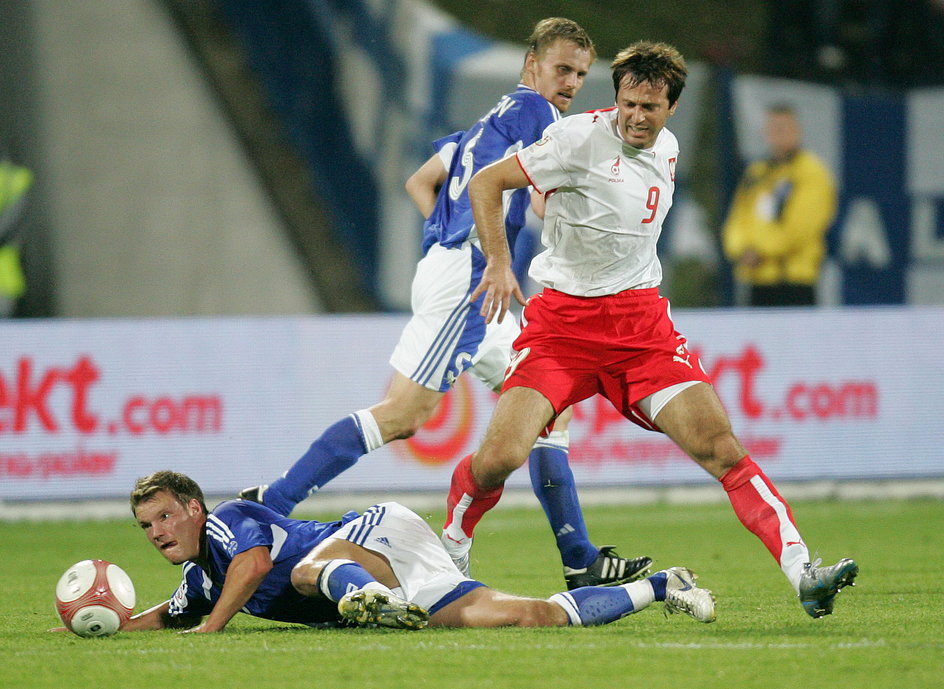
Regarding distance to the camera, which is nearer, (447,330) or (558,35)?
(558,35)

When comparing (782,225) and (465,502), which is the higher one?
(782,225)

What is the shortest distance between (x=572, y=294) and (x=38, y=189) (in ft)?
37.4

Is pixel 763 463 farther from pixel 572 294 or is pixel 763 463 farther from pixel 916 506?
pixel 572 294

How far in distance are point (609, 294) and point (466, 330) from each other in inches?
44.7

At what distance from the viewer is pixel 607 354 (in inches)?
211

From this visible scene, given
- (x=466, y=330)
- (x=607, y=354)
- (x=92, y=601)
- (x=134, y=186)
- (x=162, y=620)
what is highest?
(x=607, y=354)

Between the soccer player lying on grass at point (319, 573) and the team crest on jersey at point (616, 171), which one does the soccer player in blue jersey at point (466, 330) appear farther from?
the team crest on jersey at point (616, 171)

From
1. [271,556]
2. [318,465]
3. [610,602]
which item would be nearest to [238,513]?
[271,556]

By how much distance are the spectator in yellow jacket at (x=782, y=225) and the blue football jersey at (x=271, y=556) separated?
8497mm

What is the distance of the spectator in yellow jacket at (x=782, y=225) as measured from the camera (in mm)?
13031

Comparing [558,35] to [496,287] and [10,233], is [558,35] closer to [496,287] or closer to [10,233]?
[496,287]

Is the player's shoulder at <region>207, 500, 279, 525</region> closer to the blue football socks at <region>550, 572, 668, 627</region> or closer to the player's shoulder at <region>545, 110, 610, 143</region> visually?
the blue football socks at <region>550, 572, 668, 627</region>

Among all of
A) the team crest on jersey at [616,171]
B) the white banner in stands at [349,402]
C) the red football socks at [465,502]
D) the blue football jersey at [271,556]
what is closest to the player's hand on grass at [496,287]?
the team crest on jersey at [616,171]

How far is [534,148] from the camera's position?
17.3 feet
